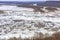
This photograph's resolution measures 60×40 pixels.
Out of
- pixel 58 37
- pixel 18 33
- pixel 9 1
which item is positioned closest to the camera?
pixel 58 37

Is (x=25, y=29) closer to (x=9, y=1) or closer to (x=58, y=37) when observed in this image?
(x=58, y=37)

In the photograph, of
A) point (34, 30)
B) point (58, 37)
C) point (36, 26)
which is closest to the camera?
point (58, 37)

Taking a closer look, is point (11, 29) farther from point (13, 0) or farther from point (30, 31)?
point (13, 0)

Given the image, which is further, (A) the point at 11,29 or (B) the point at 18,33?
(A) the point at 11,29

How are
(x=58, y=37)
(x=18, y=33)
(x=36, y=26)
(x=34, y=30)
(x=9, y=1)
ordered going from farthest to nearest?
(x=9, y=1) < (x=36, y=26) < (x=34, y=30) < (x=18, y=33) < (x=58, y=37)

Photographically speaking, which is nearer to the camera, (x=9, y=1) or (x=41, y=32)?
(x=41, y=32)

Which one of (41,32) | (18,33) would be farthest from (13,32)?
(41,32)

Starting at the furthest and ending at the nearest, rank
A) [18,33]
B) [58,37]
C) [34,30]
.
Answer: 1. [34,30]
2. [18,33]
3. [58,37]

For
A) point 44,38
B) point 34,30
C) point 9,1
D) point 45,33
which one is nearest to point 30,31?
point 34,30
